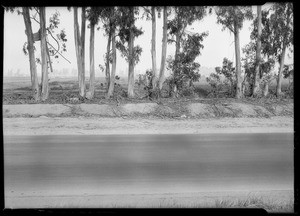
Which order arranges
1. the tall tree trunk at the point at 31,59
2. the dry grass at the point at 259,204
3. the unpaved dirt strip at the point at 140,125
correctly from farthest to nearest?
the tall tree trunk at the point at 31,59
the unpaved dirt strip at the point at 140,125
the dry grass at the point at 259,204

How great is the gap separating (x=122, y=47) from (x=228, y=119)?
5154mm

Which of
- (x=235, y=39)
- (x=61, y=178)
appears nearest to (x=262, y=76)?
(x=235, y=39)

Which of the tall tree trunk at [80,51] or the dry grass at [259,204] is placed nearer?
the dry grass at [259,204]

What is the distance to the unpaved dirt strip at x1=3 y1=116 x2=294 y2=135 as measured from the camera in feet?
41.4

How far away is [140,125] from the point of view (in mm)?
13320

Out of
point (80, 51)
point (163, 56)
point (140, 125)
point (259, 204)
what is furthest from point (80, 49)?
point (259, 204)

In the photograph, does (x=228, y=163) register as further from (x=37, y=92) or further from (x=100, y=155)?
(x=37, y=92)

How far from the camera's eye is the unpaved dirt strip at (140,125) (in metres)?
12.6

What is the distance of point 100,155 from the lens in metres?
8.68

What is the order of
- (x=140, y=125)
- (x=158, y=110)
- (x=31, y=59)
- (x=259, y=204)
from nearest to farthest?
(x=259, y=204) < (x=140, y=125) < (x=158, y=110) < (x=31, y=59)

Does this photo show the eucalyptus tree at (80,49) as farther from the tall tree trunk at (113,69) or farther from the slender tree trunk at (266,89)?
the slender tree trunk at (266,89)

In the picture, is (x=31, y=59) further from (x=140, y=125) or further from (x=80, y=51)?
(x=140, y=125)

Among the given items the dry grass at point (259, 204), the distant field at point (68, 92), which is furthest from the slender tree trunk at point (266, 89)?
the dry grass at point (259, 204)

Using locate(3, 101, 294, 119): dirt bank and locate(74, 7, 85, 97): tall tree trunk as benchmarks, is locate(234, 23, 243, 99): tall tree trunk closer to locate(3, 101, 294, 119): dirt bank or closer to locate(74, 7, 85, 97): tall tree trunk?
locate(3, 101, 294, 119): dirt bank
